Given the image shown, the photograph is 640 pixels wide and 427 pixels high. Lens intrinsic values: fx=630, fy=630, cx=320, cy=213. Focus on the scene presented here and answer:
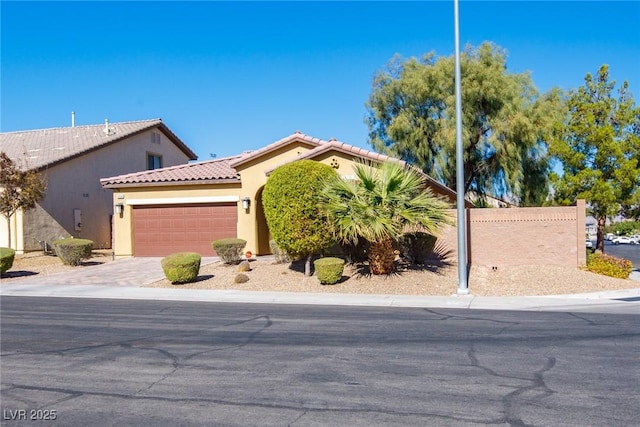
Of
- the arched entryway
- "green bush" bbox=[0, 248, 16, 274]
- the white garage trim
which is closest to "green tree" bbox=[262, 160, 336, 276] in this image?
the arched entryway

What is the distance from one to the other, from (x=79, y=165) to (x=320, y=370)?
79.3ft

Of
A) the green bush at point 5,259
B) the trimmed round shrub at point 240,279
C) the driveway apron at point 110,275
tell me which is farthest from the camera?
the green bush at point 5,259

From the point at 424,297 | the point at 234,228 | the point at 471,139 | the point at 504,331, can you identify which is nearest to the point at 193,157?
the point at 234,228

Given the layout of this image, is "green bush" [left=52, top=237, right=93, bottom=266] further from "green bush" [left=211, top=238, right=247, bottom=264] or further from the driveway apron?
"green bush" [left=211, top=238, right=247, bottom=264]

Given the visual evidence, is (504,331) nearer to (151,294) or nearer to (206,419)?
(206,419)

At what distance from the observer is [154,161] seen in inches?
1387

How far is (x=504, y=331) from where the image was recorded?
1094 centimetres

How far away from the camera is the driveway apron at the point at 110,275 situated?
19.4 m

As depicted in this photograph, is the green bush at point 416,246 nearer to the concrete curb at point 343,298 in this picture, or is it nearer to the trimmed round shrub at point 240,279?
the concrete curb at point 343,298

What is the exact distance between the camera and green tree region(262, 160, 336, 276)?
17875mm

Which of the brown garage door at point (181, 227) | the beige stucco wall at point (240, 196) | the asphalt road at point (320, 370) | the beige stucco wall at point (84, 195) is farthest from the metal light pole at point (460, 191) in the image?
the beige stucco wall at point (84, 195)

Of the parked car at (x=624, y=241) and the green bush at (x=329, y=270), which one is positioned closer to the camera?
the green bush at (x=329, y=270)

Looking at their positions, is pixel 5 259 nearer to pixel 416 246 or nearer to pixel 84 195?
pixel 84 195

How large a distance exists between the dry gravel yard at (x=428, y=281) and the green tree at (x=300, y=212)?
3.81ft
